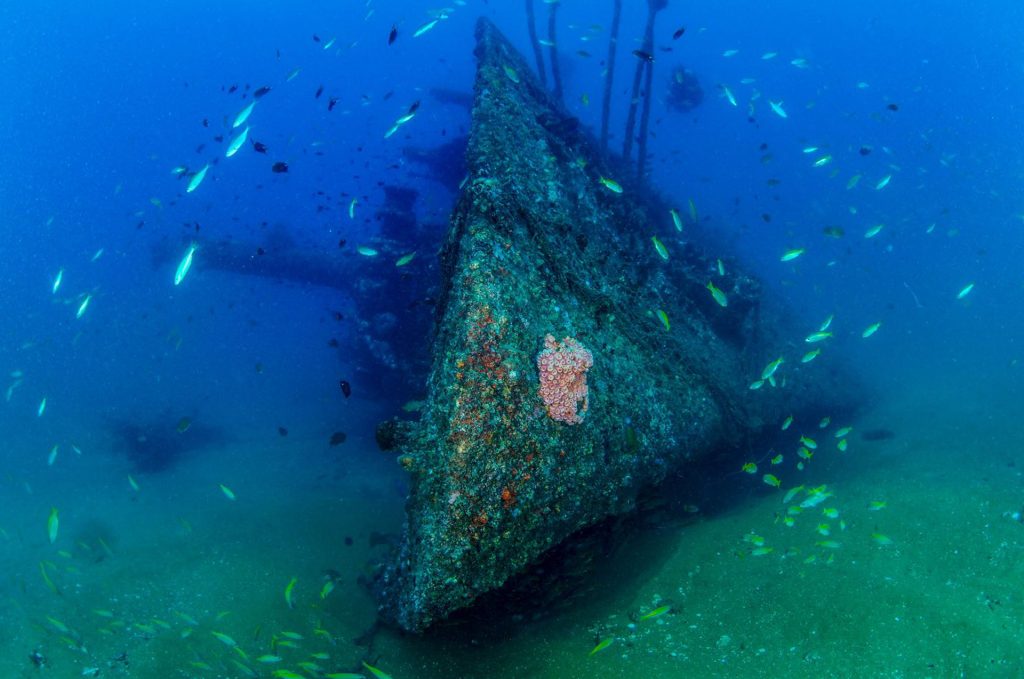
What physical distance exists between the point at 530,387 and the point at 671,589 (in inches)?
131

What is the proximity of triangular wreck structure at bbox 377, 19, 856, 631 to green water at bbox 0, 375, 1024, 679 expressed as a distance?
122 cm

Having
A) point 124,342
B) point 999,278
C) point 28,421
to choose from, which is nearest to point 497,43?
point 28,421

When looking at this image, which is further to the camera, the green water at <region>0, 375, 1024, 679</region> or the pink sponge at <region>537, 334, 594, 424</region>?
the green water at <region>0, 375, 1024, 679</region>

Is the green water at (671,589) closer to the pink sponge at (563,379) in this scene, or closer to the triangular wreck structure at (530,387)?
the triangular wreck structure at (530,387)

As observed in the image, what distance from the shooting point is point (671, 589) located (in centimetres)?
579

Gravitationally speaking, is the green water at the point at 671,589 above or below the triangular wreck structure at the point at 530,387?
below

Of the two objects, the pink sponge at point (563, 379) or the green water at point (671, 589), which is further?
the green water at point (671, 589)

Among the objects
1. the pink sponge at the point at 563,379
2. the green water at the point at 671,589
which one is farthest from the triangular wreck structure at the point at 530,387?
the green water at the point at 671,589

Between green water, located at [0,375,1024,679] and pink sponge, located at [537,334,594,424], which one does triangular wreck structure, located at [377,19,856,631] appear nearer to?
pink sponge, located at [537,334,594,424]

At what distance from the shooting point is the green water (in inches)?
193

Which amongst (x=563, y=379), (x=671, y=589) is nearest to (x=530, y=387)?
(x=563, y=379)

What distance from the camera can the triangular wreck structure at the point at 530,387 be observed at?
13.2ft

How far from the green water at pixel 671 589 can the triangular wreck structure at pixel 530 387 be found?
3.99 feet

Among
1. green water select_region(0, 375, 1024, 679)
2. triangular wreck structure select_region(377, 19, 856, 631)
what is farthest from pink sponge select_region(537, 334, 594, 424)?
green water select_region(0, 375, 1024, 679)
